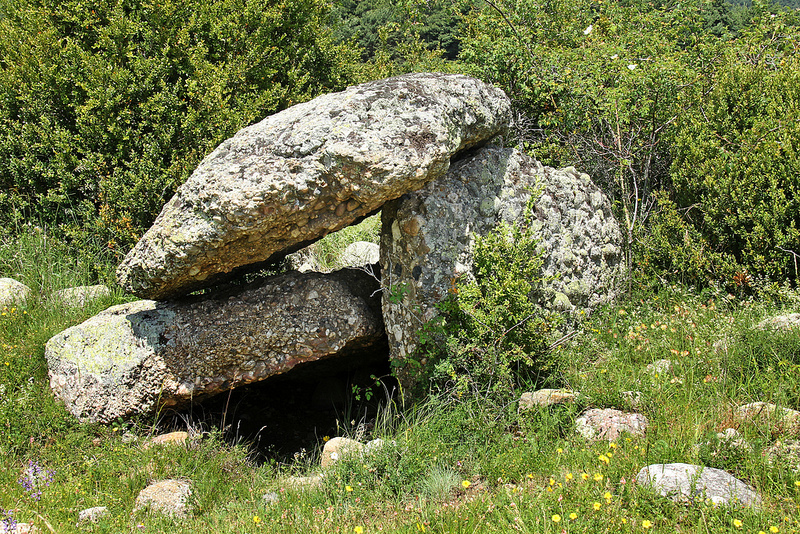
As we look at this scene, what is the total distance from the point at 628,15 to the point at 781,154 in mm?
5216

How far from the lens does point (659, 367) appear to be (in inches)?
173

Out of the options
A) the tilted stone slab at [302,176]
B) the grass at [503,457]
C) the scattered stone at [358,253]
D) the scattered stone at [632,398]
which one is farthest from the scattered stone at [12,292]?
the scattered stone at [632,398]

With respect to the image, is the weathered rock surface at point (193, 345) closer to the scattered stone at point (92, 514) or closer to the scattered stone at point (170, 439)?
the scattered stone at point (170, 439)

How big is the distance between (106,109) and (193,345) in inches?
126

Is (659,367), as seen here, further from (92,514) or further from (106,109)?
(106,109)

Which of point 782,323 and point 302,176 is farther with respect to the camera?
point 782,323

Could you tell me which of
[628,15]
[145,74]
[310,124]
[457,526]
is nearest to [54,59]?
[145,74]

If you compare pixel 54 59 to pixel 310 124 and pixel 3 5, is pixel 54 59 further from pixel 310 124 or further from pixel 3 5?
pixel 310 124

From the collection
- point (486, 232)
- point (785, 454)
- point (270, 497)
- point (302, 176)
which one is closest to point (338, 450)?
point (270, 497)

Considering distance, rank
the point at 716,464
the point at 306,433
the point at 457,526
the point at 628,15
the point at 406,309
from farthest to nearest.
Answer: the point at 628,15, the point at 306,433, the point at 406,309, the point at 716,464, the point at 457,526

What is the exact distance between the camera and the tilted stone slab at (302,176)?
13.3ft

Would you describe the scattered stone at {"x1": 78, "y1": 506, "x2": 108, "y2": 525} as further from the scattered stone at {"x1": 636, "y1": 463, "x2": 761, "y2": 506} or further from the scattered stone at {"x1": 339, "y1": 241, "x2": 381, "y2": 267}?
the scattered stone at {"x1": 339, "y1": 241, "x2": 381, "y2": 267}

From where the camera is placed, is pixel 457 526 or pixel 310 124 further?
pixel 310 124

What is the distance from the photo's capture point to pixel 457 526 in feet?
9.96
